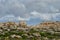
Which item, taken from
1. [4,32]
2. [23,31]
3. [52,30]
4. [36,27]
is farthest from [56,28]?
[4,32]

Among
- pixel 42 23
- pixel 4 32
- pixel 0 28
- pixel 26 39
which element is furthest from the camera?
pixel 42 23

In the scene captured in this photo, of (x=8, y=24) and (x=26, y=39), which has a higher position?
(x=8, y=24)

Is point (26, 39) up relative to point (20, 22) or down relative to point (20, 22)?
down

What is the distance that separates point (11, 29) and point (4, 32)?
2.54m

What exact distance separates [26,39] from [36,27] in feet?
31.0

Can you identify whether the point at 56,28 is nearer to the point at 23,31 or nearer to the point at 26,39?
the point at 23,31

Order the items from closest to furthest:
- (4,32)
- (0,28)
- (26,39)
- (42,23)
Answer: (26,39)
(4,32)
(0,28)
(42,23)

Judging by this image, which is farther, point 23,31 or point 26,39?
point 23,31

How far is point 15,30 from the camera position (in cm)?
4494

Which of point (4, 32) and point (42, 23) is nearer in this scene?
point (4, 32)

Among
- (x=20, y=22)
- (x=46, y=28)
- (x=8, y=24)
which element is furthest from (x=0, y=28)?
(x=46, y=28)

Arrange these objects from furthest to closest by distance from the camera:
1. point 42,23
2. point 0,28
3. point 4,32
Answer: point 42,23 → point 0,28 → point 4,32

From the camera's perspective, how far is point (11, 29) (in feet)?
150

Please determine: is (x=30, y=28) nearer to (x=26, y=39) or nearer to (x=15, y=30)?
(x=15, y=30)
